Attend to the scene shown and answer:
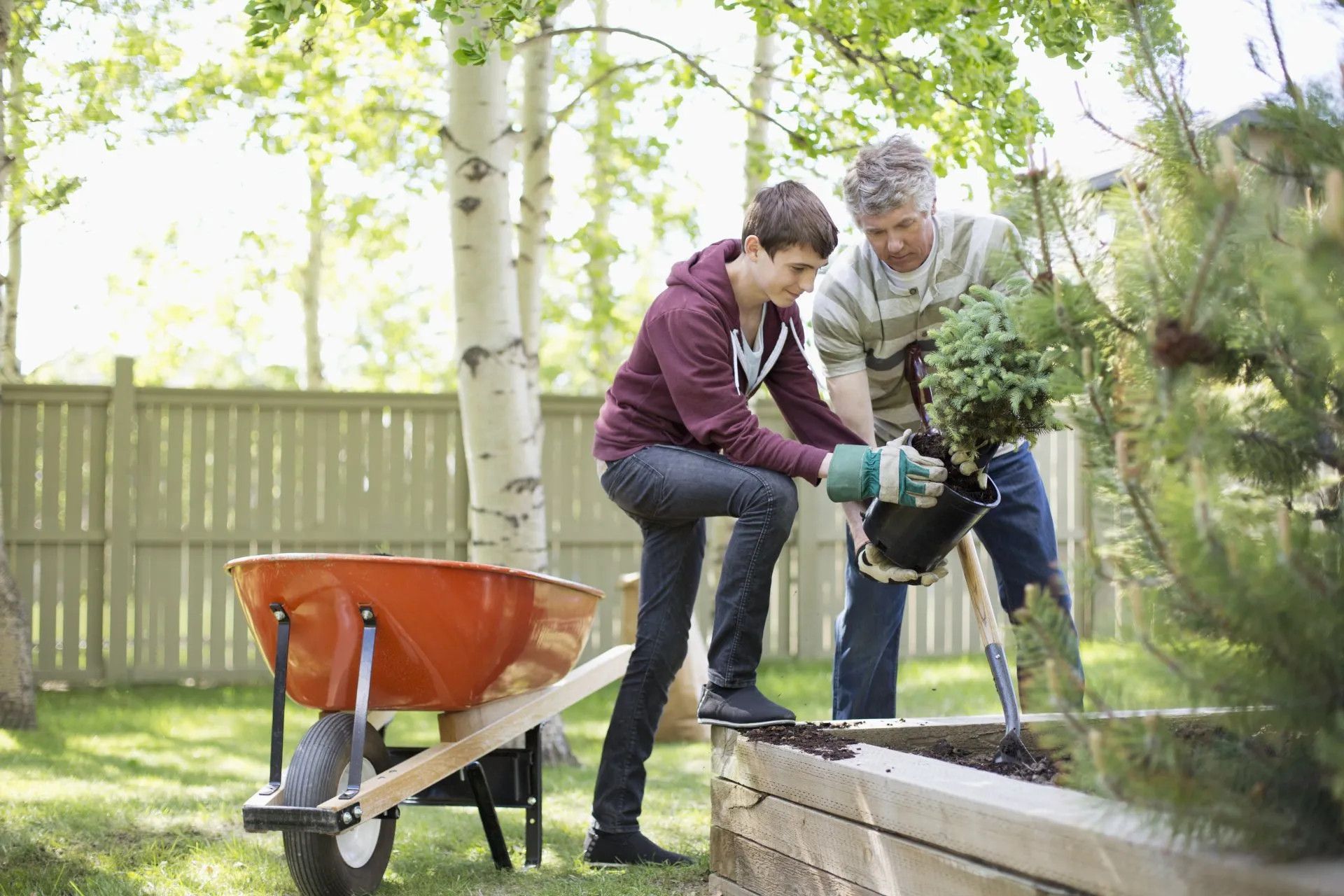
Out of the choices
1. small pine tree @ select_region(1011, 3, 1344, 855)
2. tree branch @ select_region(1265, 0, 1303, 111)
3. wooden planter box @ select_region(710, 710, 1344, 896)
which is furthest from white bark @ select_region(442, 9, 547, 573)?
tree branch @ select_region(1265, 0, 1303, 111)

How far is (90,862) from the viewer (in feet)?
10.1

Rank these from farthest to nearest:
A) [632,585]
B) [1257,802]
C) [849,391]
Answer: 1. [632,585]
2. [849,391]
3. [1257,802]

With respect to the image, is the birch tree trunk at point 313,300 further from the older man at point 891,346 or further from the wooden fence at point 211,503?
the older man at point 891,346

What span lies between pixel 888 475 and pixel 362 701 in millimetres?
1168

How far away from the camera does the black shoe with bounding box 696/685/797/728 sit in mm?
2582

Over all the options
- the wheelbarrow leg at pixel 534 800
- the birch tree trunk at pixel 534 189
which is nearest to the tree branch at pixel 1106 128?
the wheelbarrow leg at pixel 534 800

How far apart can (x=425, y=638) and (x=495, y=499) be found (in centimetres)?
212

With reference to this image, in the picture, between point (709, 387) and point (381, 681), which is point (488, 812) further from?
point (709, 387)

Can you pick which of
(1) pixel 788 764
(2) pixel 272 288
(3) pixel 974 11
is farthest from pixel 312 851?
(2) pixel 272 288

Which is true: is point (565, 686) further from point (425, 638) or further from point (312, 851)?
point (312, 851)

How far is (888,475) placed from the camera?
2.40 meters

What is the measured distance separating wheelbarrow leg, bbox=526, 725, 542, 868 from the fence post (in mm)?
4663

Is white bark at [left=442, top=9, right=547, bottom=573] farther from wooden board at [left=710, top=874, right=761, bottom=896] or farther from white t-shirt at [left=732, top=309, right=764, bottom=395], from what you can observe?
wooden board at [left=710, top=874, right=761, bottom=896]

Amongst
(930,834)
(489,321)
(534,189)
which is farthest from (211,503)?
(930,834)
